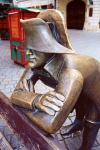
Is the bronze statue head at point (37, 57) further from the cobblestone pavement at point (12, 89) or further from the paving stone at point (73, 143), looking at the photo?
the paving stone at point (73, 143)

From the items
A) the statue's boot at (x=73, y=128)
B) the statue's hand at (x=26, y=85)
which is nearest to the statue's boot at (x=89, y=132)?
the statue's boot at (x=73, y=128)

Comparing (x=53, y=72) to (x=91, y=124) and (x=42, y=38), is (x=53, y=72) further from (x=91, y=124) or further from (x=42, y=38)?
(x=91, y=124)

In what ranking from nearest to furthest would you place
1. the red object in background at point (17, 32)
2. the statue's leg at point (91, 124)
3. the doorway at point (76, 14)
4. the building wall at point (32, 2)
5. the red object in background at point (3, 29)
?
the statue's leg at point (91, 124) < the red object in background at point (17, 32) < the red object in background at point (3, 29) < the doorway at point (76, 14) < the building wall at point (32, 2)

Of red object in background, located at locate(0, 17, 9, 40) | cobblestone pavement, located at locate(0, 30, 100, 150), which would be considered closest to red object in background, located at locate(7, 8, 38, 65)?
cobblestone pavement, located at locate(0, 30, 100, 150)

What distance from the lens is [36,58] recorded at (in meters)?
1.24

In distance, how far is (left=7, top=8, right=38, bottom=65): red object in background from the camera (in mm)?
4863

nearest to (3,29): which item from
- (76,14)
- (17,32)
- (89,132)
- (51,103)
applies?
(17,32)

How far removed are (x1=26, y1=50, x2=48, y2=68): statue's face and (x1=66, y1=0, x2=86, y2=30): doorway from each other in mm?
15387

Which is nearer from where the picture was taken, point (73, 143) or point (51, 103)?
point (51, 103)

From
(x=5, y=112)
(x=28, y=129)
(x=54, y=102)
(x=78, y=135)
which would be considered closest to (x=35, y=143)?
(x=28, y=129)

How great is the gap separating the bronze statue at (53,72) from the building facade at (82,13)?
1362 centimetres

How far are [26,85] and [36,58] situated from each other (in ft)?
1.04

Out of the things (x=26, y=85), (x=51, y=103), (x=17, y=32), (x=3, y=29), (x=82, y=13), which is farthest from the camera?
(x=82, y=13)

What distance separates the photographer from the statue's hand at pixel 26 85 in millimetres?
1429
